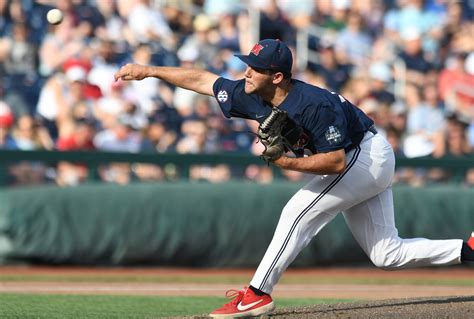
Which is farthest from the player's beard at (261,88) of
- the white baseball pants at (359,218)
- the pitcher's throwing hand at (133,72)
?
the pitcher's throwing hand at (133,72)

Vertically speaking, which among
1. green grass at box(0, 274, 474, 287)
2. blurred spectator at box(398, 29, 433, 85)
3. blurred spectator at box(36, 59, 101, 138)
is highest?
blurred spectator at box(398, 29, 433, 85)

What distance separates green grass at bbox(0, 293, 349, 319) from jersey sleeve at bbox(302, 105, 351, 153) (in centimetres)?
194

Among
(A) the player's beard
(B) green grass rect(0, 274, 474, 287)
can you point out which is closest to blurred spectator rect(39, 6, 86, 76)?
(B) green grass rect(0, 274, 474, 287)

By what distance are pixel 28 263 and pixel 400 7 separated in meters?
7.23

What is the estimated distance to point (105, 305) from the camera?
715 cm

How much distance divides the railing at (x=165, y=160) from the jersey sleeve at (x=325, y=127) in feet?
18.2

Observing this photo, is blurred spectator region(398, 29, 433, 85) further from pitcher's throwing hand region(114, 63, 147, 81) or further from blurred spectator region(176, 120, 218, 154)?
pitcher's throwing hand region(114, 63, 147, 81)

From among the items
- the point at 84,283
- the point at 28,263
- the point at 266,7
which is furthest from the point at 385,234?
the point at 266,7

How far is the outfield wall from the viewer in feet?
33.6

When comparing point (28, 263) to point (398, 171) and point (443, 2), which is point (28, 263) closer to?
point (398, 171)

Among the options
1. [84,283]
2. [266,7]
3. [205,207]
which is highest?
[266,7]

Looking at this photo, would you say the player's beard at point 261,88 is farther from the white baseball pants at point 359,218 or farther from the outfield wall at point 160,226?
the outfield wall at point 160,226

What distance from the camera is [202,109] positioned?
11891mm

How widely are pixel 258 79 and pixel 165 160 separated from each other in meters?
5.65
